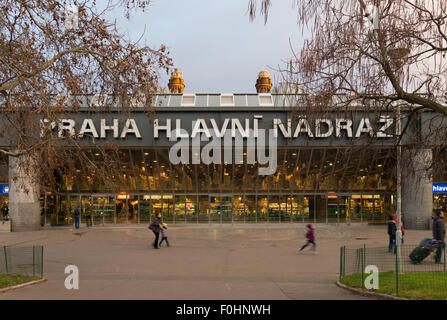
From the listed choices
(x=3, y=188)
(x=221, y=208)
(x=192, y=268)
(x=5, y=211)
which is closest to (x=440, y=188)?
(x=221, y=208)

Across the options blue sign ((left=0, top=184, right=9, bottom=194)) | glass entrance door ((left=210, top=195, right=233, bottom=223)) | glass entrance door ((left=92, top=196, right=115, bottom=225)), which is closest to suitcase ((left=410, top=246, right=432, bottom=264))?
glass entrance door ((left=210, top=195, right=233, bottom=223))

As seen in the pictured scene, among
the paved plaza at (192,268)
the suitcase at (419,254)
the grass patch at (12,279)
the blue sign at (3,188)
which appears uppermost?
the blue sign at (3,188)

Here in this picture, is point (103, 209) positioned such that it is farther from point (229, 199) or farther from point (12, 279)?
point (12, 279)

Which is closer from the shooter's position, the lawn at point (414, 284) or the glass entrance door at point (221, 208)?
the lawn at point (414, 284)

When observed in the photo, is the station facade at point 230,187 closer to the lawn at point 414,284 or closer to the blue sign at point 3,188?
the blue sign at point 3,188

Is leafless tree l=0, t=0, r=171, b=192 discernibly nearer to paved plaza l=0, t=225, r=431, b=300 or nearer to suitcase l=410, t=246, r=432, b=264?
paved plaza l=0, t=225, r=431, b=300

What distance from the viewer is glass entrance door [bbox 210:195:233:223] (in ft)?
102

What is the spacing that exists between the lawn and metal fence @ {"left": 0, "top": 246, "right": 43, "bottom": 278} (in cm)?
928

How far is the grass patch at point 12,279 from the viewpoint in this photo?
10088 mm

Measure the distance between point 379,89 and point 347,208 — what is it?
25.5 metres

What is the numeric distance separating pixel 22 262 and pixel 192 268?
545 cm

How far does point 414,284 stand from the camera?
30.7 feet

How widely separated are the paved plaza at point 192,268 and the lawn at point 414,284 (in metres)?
0.67

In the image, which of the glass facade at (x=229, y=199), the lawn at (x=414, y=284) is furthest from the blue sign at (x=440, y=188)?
the lawn at (x=414, y=284)
